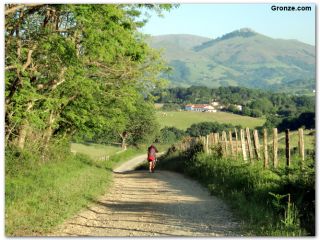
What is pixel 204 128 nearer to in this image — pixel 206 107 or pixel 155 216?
pixel 206 107

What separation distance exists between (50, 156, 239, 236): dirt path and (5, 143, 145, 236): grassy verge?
1.40 feet

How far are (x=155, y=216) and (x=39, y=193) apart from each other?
3.92 meters

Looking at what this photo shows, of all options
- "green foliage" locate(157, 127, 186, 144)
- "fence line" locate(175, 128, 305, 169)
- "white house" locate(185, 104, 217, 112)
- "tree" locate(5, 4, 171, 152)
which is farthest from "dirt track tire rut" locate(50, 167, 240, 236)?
"white house" locate(185, 104, 217, 112)

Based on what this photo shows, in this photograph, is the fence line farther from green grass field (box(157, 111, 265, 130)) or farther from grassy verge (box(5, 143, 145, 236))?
green grass field (box(157, 111, 265, 130))

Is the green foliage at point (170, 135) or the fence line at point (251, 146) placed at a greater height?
the fence line at point (251, 146)

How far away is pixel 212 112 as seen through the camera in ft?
416

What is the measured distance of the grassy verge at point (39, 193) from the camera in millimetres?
12398

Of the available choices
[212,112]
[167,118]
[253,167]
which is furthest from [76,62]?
[212,112]

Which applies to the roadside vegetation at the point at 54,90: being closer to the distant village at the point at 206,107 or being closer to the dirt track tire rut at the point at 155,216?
the dirt track tire rut at the point at 155,216

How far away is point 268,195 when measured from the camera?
48.4 ft

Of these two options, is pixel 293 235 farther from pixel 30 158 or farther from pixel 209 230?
pixel 30 158

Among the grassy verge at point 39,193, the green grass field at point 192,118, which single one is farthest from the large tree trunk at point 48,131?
the green grass field at point 192,118

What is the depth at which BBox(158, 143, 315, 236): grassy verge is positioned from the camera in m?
11.7

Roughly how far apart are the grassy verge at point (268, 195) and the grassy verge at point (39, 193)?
4.51 metres
